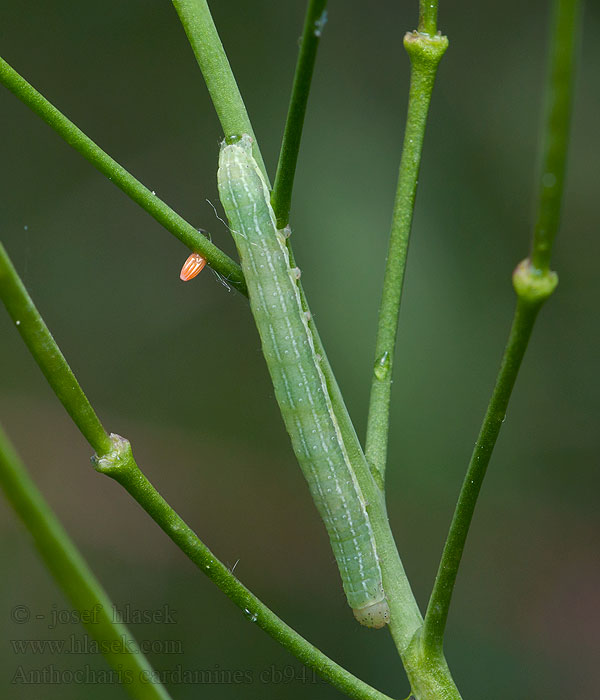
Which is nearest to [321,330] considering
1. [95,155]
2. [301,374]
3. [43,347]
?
[301,374]

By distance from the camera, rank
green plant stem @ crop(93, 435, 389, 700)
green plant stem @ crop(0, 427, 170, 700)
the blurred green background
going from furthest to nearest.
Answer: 1. the blurred green background
2. green plant stem @ crop(93, 435, 389, 700)
3. green plant stem @ crop(0, 427, 170, 700)

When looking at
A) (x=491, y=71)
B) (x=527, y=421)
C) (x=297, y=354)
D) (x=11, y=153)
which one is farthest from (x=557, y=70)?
(x=11, y=153)

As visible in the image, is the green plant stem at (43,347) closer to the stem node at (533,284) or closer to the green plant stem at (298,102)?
the green plant stem at (298,102)

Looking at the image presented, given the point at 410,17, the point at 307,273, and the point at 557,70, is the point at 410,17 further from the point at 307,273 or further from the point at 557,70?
the point at 557,70

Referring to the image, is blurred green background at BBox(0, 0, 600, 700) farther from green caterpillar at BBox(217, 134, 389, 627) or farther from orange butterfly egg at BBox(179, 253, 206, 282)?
orange butterfly egg at BBox(179, 253, 206, 282)

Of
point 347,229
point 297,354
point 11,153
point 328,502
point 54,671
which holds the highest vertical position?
point 11,153

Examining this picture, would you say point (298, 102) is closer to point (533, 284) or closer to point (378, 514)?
point (533, 284)

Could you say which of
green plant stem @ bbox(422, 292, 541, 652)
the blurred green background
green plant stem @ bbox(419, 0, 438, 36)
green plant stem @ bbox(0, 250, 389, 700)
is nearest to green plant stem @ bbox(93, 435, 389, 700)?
green plant stem @ bbox(0, 250, 389, 700)
